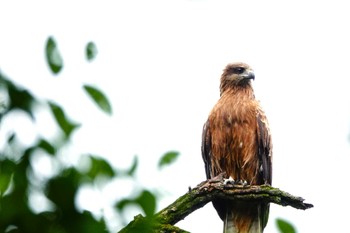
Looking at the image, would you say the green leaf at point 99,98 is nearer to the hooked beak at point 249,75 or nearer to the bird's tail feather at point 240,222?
the bird's tail feather at point 240,222

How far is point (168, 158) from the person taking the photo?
2756mm

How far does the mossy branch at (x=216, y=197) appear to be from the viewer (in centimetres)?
602

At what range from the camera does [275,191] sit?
6.68 meters

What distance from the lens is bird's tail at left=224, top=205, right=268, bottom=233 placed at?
341 inches

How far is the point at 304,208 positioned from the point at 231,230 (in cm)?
218

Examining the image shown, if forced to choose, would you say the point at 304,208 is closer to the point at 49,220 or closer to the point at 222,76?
the point at 222,76

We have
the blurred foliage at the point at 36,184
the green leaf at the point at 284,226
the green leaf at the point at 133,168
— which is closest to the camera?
the blurred foliage at the point at 36,184

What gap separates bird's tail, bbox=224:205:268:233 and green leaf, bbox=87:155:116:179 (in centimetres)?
633

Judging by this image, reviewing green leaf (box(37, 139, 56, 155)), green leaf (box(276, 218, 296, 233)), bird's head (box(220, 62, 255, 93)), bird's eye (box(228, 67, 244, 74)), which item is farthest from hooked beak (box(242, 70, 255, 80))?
green leaf (box(37, 139, 56, 155))

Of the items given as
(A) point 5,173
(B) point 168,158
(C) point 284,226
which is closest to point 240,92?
(C) point 284,226

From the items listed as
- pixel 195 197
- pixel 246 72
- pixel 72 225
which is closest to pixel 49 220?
pixel 72 225

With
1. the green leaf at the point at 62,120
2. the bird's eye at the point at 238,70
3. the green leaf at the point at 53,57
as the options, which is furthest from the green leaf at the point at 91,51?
the bird's eye at the point at 238,70

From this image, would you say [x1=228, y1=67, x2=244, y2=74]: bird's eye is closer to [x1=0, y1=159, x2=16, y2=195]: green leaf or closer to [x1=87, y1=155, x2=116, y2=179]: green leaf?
[x1=87, y1=155, x2=116, y2=179]: green leaf

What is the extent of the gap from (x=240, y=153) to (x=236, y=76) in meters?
1.50
